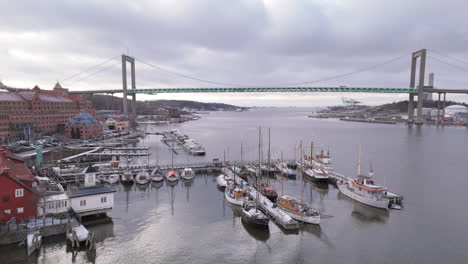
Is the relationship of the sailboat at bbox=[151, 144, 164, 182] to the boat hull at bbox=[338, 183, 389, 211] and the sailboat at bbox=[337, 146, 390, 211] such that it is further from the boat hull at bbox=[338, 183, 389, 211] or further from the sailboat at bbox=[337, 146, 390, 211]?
the sailboat at bbox=[337, 146, 390, 211]

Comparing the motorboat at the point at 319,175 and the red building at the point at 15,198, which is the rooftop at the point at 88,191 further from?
the motorboat at the point at 319,175

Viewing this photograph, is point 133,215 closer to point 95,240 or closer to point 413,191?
point 95,240

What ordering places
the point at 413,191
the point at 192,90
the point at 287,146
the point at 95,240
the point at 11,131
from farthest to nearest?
the point at 192,90 → the point at 287,146 → the point at 11,131 → the point at 413,191 → the point at 95,240

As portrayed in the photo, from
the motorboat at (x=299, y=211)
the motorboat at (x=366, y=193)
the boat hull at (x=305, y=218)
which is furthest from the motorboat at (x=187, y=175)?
the motorboat at (x=366, y=193)

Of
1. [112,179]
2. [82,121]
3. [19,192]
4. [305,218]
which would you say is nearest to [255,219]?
[305,218]

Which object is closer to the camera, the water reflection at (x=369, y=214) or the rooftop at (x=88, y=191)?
the rooftop at (x=88, y=191)

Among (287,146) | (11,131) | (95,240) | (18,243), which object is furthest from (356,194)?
(11,131)
